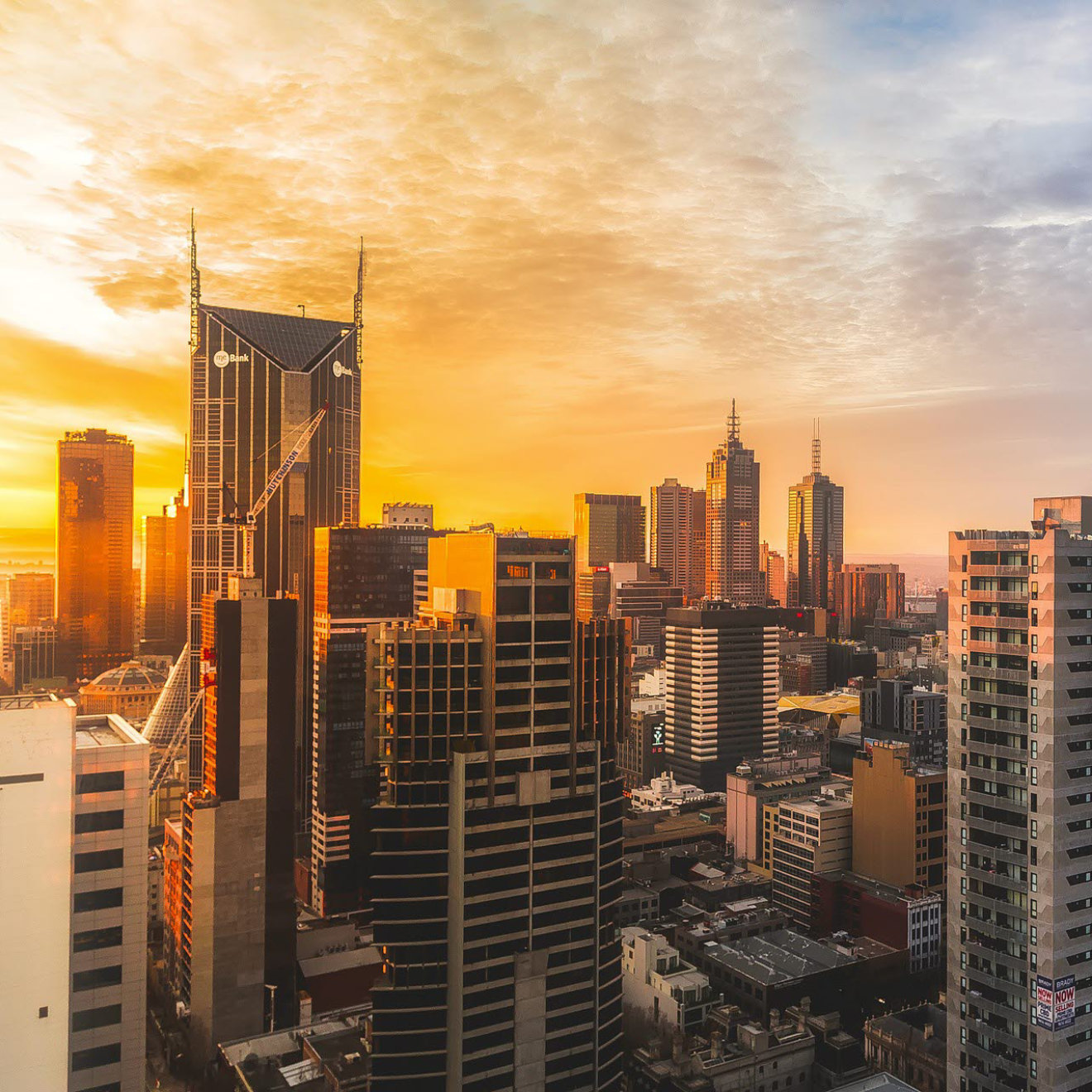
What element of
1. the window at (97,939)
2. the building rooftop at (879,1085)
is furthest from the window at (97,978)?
the building rooftop at (879,1085)

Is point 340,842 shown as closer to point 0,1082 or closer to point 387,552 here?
point 387,552

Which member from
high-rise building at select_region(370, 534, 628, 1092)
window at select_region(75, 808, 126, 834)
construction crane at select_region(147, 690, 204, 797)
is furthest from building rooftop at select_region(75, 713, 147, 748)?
construction crane at select_region(147, 690, 204, 797)

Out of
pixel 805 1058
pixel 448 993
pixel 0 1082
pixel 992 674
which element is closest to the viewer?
pixel 0 1082

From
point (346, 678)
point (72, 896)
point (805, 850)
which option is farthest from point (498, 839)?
point (346, 678)

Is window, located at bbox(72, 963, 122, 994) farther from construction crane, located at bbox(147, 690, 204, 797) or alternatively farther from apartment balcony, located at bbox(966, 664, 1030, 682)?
construction crane, located at bbox(147, 690, 204, 797)

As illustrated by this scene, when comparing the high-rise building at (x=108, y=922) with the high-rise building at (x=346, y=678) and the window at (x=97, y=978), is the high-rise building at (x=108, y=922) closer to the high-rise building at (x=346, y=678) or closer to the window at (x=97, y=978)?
the window at (x=97, y=978)

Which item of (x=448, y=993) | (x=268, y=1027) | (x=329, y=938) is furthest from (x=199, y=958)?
(x=448, y=993)

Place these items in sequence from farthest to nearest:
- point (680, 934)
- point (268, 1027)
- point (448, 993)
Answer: point (680, 934)
point (268, 1027)
point (448, 993)
